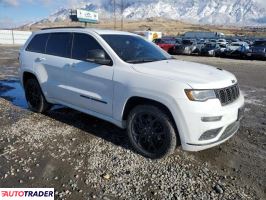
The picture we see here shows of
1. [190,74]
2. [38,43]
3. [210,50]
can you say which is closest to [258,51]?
[210,50]

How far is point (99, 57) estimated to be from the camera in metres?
5.09

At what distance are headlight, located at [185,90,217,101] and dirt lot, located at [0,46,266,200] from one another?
1.03 metres

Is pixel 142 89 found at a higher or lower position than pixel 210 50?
higher

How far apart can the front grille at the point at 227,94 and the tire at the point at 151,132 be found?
76 cm

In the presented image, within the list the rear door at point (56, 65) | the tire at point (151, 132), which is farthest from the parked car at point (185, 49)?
the tire at point (151, 132)

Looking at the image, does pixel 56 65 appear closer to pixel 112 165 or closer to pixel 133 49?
pixel 133 49

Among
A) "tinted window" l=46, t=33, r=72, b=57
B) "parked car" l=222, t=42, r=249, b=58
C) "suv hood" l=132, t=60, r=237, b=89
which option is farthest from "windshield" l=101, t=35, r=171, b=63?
"parked car" l=222, t=42, r=249, b=58

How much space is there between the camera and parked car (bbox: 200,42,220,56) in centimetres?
2992

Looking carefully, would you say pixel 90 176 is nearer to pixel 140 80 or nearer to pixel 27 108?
pixel 140 80

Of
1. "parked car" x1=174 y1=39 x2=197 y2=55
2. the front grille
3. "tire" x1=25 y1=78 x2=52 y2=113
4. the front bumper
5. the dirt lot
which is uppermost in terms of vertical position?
the front grille

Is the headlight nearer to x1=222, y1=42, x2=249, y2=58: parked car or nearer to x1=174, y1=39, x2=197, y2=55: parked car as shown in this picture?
x1=222, y1=42, x2=249, y2=58: parked car

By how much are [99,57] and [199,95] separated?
1.73 meters

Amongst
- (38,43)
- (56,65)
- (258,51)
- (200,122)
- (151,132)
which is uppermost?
(38,43)

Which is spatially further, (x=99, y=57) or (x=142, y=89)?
(x=99, y=57)
